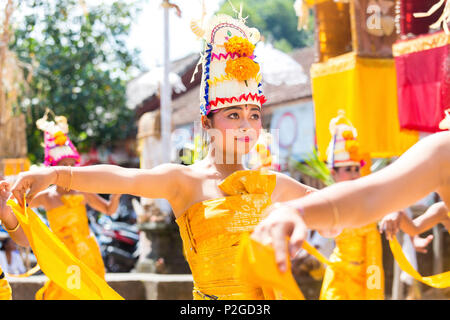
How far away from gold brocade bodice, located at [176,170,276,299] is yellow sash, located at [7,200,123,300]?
0.42 meters

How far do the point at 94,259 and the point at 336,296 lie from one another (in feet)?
7.59

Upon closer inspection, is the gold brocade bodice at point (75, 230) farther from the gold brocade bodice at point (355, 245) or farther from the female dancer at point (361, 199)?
the female dancer at point (361, 199)

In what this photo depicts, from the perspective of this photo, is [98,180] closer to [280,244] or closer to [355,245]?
[280,244]

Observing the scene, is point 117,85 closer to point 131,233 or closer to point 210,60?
point 131,233

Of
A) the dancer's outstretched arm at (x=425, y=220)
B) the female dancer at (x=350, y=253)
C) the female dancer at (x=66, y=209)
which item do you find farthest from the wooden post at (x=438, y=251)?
the female dancer at (x=66, y=209)

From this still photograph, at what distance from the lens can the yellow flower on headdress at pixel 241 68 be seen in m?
3.06

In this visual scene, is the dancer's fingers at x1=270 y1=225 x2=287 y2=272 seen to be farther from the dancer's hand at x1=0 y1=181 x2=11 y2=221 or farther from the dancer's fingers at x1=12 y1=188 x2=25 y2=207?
the dancer's hand at x1=0 y1=181 x2=11 y2=221

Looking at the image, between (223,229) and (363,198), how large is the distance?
131cm

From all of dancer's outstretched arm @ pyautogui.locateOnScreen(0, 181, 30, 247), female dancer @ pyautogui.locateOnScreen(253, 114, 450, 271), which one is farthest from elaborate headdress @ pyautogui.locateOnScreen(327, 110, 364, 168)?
female dancer @ pyautogui.locateOnScreen(253, 114, 450, 271)

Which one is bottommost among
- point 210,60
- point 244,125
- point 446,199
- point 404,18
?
point 446,199

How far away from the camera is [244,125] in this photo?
306 cm

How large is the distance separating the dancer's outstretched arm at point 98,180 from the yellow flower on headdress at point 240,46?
0.69m

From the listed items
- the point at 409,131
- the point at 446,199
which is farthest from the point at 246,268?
the point at 409,131

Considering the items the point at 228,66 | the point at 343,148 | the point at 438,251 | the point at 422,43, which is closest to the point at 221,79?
the point at 228,66
